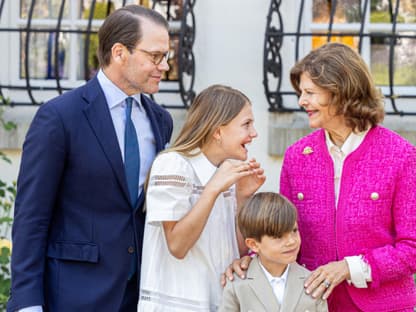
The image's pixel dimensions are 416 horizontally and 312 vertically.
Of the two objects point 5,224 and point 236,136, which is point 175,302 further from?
point 5,224

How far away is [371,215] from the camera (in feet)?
11.1

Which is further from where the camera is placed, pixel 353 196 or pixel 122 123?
pixel 122 123

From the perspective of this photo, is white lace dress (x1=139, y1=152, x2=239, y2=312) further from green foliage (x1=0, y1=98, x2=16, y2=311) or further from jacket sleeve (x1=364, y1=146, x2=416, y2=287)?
green foliage (x1=0, y1=98, x2=16, y2=311)

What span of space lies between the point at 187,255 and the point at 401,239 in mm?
714

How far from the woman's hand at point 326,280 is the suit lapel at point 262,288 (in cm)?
12

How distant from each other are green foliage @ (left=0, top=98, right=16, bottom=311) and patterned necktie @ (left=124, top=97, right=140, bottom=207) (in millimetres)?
1692

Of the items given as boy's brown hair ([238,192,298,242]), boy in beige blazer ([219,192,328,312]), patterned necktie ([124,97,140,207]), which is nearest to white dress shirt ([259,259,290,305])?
boy in beige blazer ([219,192,328,312])

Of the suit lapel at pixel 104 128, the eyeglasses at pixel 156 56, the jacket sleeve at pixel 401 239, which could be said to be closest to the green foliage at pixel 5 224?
the suit lapel at pixel 104 128

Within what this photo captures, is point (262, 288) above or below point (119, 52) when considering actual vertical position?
below

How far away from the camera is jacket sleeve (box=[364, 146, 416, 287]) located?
3.33 metres

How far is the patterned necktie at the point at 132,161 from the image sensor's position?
358 cm

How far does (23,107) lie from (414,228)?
3.05m

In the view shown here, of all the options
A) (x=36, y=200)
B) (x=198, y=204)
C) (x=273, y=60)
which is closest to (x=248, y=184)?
(x=198, y=204)

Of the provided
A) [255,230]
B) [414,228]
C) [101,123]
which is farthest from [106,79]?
[414,228]
